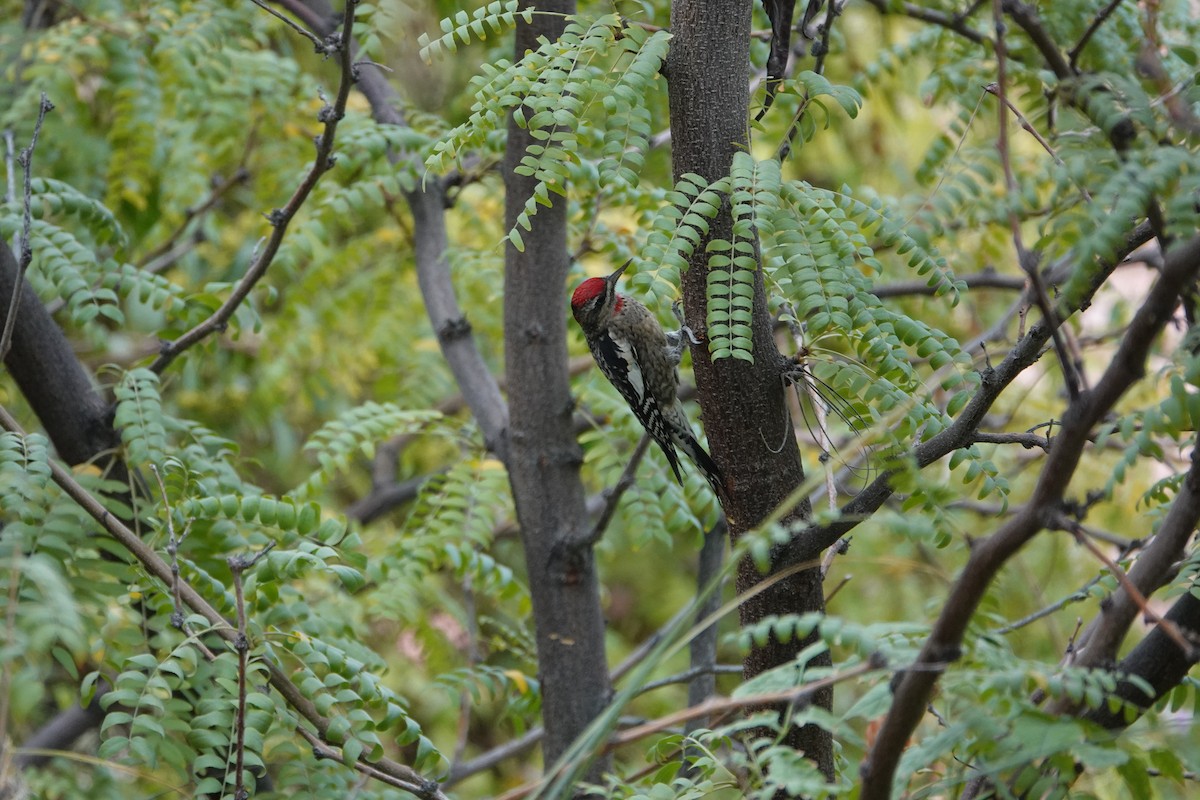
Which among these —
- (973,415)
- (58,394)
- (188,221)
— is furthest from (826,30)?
(188,221)

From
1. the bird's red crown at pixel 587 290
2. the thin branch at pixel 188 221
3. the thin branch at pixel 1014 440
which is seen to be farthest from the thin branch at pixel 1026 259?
the thin branch at pixel 188 221

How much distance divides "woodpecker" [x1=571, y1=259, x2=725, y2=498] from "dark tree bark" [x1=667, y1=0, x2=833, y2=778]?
87 cm

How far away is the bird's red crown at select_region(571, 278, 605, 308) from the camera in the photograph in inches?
131

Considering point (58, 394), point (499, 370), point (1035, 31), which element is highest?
point (499, 370)

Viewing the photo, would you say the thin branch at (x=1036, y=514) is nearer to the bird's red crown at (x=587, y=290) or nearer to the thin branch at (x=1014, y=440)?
the thin branch at (x=1014, y=440)

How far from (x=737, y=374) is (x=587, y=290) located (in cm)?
160

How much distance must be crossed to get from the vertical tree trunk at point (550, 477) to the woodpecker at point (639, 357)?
9.9 inches

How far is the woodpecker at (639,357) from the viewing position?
10.2 ft

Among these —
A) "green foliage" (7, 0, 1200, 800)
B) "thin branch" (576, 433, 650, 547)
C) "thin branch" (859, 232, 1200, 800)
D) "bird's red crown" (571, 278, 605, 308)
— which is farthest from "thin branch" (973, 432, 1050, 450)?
"bird's red crown" (571, 278, 605, 308)

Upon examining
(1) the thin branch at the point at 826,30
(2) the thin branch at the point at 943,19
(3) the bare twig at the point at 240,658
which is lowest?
(3) the bare twig at the point at 240,658

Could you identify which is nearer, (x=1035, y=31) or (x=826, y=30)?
(x=1035, y=31)

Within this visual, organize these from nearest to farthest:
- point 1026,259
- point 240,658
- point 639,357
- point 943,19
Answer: point 1026,259
point 240,658
point 943,19
point 639,357

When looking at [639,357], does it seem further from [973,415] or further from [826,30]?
[973,415]

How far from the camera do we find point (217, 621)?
185 cm
